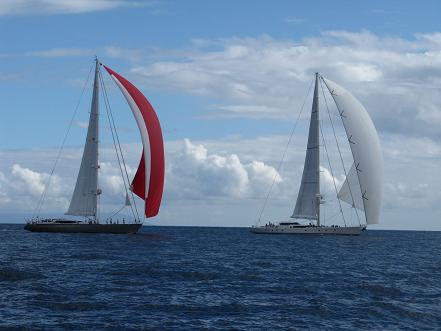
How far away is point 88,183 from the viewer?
2813 inches

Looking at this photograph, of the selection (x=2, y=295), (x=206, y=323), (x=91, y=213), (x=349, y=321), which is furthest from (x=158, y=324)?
(x=91, y=213)

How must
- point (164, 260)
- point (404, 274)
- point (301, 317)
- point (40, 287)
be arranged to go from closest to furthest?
point (301, 317), point (40, 287), point (404, 274), point (164, 260)

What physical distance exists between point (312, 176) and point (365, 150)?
328 inches

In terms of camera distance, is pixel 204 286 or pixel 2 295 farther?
pixel 204 286

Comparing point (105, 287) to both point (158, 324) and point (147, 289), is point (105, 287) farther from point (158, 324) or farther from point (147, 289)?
point (158, 324)

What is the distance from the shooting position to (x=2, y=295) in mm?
28094

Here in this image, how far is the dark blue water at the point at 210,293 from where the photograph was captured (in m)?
23.8

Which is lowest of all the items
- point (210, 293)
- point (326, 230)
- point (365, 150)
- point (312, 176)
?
point (210, 293)

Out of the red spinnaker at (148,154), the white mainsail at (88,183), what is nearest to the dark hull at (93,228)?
the white mainsail at (88,183)

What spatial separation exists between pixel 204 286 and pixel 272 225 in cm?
5959

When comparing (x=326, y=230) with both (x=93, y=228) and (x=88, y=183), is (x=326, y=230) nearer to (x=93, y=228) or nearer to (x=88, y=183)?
(x=93, y=228)

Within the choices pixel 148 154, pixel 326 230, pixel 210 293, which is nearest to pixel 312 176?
pixel 326 230

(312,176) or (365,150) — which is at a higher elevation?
(365,150)

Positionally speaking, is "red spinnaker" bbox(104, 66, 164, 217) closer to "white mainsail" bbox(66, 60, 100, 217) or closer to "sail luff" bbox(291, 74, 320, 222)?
"white mainsail" bbox(66, 60, 100, 217)
